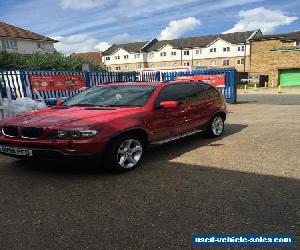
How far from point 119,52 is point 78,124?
88.6 meters

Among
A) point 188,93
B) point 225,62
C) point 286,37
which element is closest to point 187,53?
point 225,62

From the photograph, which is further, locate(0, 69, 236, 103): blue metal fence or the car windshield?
locate(0, 69, 236, 103): blue metal fence

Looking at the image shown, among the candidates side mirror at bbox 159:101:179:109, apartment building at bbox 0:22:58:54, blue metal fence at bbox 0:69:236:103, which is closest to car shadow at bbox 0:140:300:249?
side mirror at bbox 159:101:179:109

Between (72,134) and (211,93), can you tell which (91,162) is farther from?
(211,93)

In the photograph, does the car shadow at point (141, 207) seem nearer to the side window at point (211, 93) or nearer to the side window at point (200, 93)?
the side window at point (200, 93)

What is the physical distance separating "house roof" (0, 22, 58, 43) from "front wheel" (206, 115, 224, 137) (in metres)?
52.9

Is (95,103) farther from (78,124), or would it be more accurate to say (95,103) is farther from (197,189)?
(197,189)

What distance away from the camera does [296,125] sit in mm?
9609

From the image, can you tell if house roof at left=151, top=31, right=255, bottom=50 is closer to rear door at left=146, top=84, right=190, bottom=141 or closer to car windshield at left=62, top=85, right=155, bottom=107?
rear door at left=146, top=84, right=190, bottom=141

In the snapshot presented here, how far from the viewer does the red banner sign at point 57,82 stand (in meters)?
13.2

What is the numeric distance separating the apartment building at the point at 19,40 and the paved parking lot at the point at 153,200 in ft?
170

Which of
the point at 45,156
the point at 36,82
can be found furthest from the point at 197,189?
the point at 36,82

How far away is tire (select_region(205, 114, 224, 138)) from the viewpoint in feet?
25.7

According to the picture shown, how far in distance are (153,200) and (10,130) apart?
106 inches
